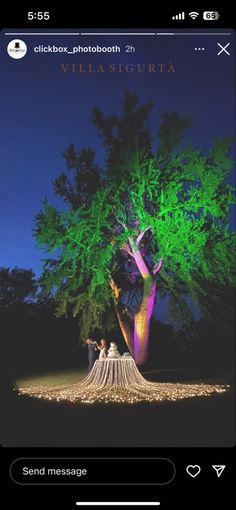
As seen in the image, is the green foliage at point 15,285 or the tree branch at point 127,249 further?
the tree branch at point 127,249

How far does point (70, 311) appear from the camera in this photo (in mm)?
12242

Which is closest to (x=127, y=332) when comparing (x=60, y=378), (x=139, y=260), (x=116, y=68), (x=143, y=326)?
(x=143, y=326)

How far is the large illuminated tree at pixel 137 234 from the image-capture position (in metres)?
11.9

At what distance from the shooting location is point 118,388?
30.2 feet

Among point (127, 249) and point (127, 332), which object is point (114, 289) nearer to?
point (127, 249)
